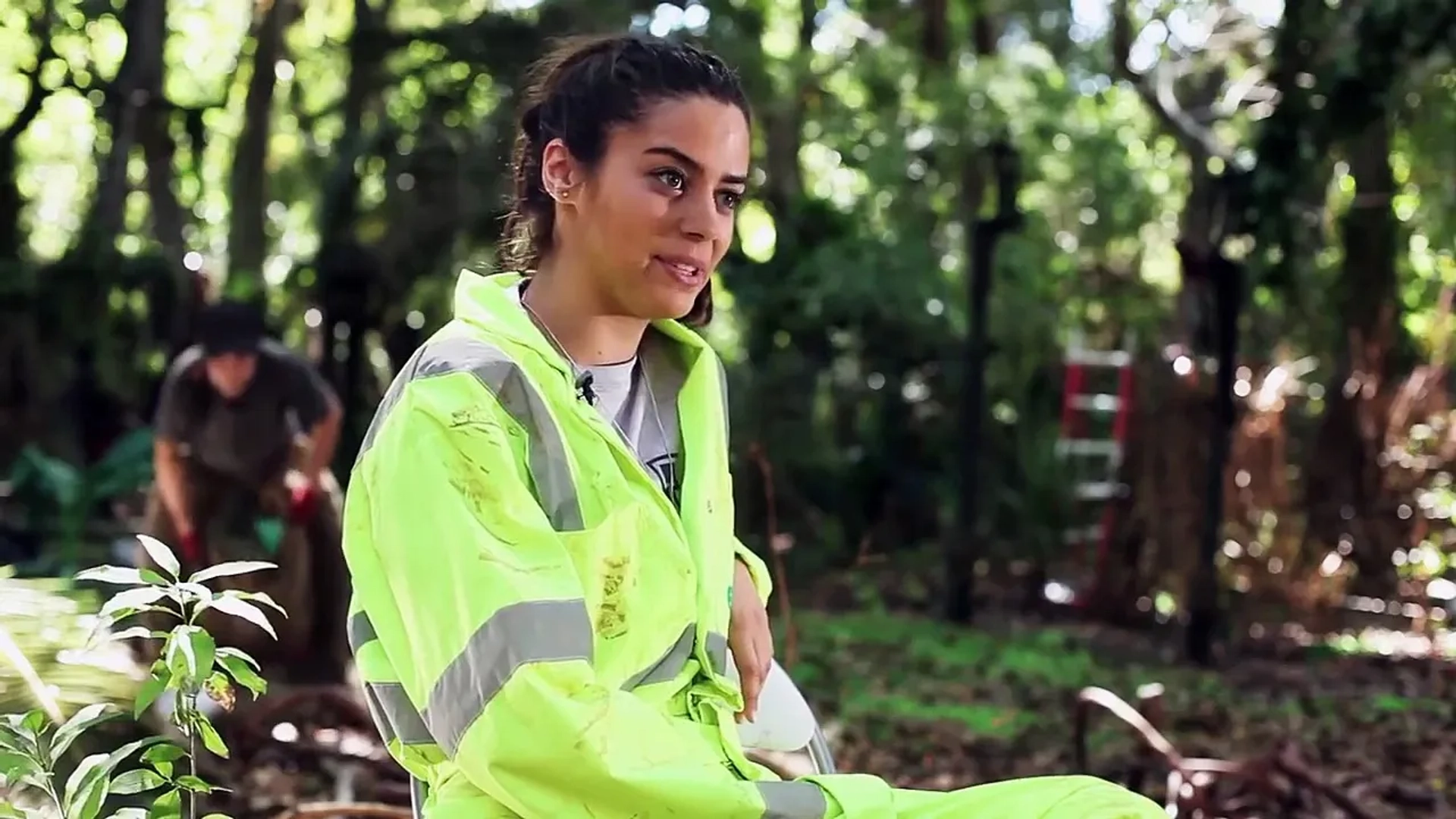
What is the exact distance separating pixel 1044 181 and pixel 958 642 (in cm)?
684

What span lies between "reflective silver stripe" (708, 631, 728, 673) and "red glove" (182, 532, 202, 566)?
4077 millimetres

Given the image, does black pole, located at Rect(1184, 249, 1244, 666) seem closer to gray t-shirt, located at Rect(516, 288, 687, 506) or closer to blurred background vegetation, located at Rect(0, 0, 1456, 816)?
blurred background vegetation, located at Rect(0, 0, 1456, 816)

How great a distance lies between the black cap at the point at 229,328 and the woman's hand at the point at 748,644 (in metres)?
3.80

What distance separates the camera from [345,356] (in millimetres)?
8719

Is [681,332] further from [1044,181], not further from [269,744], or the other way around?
A: [1044,181]

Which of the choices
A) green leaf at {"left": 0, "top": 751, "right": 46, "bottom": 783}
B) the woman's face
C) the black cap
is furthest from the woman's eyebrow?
the black cap

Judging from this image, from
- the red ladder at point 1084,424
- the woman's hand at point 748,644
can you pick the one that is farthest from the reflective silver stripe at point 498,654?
the red ladder at point 1084,424

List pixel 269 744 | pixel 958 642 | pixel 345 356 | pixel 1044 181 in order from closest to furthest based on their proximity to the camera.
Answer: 1. pixel 269 744
2. pixel 958 642
3. pixel 345 356
4. pixel 1044 181

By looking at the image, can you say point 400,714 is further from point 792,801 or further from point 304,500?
point 304,500

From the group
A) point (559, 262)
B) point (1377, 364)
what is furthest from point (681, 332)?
point (1377, 364)

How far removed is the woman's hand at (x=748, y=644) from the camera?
1.82 meters

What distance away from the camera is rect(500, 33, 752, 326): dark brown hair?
5.31 feet

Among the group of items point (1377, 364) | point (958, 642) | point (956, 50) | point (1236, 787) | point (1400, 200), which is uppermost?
point (956, 50)

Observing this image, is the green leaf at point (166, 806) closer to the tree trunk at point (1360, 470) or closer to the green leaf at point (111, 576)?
the green leaf at point (111, 576)
